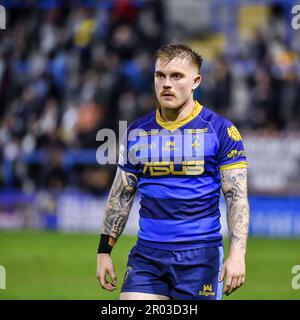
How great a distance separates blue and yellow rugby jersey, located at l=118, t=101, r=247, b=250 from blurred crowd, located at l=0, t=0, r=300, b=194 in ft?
40.9

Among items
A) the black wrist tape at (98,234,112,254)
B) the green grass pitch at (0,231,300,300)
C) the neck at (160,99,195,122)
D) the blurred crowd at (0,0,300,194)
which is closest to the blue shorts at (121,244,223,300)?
the black wrist tape at (98,234,112,254)

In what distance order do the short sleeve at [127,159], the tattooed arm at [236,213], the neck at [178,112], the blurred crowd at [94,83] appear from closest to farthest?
the tattooed arm at [236,213] < the neck at [178,112] < the short sleeve at [127,159] < the blurred crowd at [94,83]

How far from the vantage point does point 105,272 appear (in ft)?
21.1

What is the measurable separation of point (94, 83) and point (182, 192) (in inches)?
578

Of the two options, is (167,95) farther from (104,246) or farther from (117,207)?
(104,246)

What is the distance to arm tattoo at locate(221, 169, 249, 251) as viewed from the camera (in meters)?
6.21

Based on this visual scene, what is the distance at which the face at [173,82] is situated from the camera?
6.25 metres

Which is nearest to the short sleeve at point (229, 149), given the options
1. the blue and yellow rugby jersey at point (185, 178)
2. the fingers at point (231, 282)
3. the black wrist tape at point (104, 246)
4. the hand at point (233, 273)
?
the blue and yellow rugby jersey at point (185, 178)

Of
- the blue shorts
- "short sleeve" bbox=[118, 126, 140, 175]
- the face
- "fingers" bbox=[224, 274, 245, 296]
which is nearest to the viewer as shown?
"fingers" bbox=[224, 274, 245, 296]

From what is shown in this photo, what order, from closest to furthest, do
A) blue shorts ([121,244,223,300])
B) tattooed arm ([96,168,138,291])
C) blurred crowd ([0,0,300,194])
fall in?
blue shorts ([121,244,223,300]) → tattooed arm ([96,168,138,291]) → blurred crowd ([0,0,300,194])

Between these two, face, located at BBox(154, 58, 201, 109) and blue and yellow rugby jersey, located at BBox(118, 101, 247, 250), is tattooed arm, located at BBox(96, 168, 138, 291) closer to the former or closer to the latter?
blue and yellow rugby jersey, located at BBox(118, 101, 247, 250)

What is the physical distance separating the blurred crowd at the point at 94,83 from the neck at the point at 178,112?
1241cm

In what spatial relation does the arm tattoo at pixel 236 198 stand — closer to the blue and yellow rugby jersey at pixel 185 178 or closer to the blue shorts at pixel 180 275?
the blue and yellow rugby jersey at pixel 185 178
